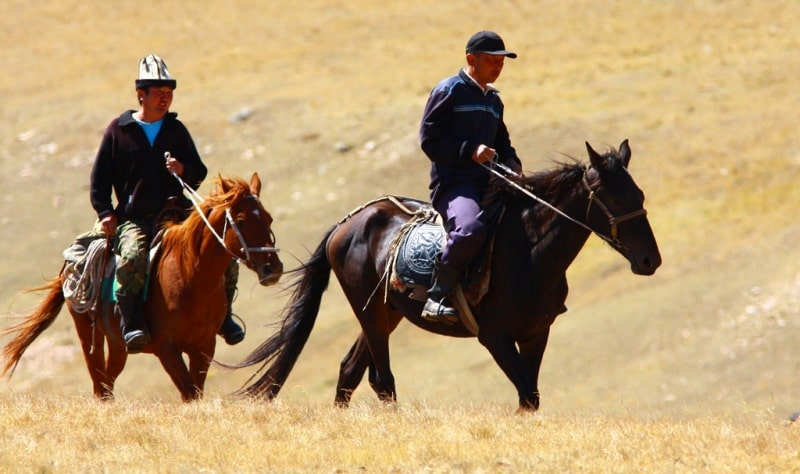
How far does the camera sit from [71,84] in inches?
1853

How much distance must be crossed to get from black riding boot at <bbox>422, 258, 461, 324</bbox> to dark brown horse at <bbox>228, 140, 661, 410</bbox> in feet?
0.73

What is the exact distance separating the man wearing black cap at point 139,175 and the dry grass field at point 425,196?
997mm

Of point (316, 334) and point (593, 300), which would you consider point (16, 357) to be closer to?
point (316, 334)

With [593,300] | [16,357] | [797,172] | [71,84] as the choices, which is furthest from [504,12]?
[16,357]

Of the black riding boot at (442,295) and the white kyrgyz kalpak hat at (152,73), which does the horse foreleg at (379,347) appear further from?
the white kyrgyz kalpak hat at (152,73)

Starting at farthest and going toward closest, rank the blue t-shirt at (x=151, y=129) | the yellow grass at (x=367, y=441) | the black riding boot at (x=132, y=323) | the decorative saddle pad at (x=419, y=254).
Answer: the blue t-shirt at (x=151, y=129), the black riding boot at (x=132, y=323), the decorative saddle pad at (x=419, y=254), the yellow grass at (x=367, y=441)

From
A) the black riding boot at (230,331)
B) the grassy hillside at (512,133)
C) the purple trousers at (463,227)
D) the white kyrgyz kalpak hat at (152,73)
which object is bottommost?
the grassy hillside at (512,133)

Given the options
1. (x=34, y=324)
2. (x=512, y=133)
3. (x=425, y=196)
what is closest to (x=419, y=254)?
(x=34, y=324)

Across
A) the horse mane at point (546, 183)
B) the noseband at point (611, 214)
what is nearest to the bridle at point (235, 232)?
the horse mane at point (546, 183)

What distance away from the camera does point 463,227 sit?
9.91 meters

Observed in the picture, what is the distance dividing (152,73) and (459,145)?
2.64 metres

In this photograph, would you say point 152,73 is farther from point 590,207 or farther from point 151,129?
point 590,207

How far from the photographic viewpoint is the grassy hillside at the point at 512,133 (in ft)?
85.9

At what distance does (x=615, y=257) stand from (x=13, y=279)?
14166mm
